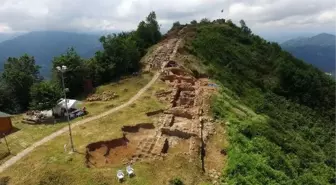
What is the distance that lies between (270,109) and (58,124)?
44.8 meters

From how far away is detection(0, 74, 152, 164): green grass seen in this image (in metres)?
41.7

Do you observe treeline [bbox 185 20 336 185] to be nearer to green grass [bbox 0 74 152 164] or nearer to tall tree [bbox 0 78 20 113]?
green grass [bbox 0 74 152 164]

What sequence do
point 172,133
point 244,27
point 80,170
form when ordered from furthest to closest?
point 244,27 → point 172,133 → point 80,170

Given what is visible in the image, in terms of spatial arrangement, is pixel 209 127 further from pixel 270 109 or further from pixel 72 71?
pixel 72 71

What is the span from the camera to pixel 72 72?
66250mm

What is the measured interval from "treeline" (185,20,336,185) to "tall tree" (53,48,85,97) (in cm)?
2946

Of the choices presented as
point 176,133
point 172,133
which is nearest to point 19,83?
point 172,133

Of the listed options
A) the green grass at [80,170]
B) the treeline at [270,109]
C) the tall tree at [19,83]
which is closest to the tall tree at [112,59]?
the tall tree at [19,83]

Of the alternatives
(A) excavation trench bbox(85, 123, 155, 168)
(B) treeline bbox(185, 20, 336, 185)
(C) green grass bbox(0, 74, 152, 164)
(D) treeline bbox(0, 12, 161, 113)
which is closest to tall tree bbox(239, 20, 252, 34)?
(B) treeline bbox(185, 20, 336, 185)

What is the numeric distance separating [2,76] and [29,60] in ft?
32.4

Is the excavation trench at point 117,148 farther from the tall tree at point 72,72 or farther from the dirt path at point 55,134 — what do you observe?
the tall tree at point 72,72

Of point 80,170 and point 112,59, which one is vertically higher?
point 112,59

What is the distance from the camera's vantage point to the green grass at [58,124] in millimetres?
41719

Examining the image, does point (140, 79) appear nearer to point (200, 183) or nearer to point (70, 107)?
point (70, 107)
